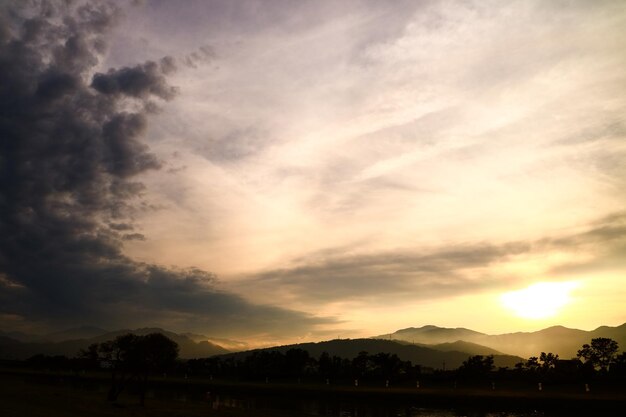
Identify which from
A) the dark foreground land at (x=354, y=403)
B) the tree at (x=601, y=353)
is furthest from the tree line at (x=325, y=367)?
the dark foreground land at (x=354, y=403)

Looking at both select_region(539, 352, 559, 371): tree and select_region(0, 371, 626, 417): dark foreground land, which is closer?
select_region(0, 371, 626, 417): dark foreground land

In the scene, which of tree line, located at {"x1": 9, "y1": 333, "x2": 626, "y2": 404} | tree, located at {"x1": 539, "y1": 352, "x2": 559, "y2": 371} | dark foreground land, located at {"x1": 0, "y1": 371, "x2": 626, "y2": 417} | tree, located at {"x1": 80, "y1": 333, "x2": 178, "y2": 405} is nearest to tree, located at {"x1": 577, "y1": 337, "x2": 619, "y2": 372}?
tree line, located at {"x1": 9, "y1": 333, "x2": 626, "y2": 404}

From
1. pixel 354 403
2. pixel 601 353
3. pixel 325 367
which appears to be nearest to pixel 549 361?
pixel 601 353

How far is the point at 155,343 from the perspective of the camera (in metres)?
77.2

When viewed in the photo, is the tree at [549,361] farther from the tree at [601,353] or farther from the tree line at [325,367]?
the tree at [601,353]

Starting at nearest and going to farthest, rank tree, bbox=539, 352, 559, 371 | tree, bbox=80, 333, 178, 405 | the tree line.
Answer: tree, bbox=80, 333, 178, 405 < the tree line < tree, bbox=539, 352, 559, 371

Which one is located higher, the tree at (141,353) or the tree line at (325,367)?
the tree at (141,353)

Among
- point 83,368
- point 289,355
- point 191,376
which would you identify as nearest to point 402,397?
point 289,355

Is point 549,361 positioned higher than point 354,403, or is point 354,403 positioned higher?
point 549,361

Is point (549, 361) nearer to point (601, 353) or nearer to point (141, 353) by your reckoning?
point (601, 353)

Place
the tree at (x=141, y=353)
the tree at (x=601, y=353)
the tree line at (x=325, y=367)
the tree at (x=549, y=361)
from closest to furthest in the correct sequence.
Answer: the tree at (x=141, y=353), the tree line at (x=325, y=367), the tree at (x=601, y=353), the tree at (x=549, y=361)

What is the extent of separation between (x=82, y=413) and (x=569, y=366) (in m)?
111

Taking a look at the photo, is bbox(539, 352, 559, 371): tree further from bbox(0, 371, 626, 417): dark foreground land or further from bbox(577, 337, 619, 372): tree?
bbox(0, 371, 626, 417): dark foreground land

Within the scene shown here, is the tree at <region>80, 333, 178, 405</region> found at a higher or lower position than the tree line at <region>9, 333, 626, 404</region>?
higher
